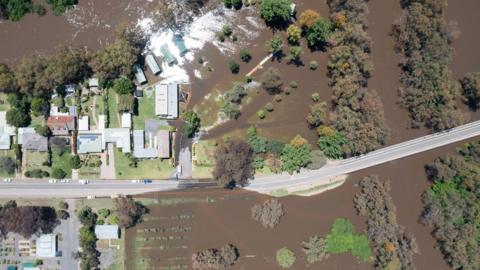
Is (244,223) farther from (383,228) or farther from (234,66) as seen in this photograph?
(234,66)

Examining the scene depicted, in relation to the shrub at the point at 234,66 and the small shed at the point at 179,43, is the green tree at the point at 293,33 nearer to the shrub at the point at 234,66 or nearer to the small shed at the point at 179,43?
the shrub at the point at 234,66

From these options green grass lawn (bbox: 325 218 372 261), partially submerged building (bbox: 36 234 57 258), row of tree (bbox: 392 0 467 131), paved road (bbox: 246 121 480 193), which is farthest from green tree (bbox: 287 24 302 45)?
partially submerged building (bbox: 36 234 57 258)

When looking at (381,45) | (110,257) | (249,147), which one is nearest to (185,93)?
(249,147)

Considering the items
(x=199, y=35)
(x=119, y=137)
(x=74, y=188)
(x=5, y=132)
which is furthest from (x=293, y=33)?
(x=5, y=132)

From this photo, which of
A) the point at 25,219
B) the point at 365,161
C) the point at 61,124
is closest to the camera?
the point at 25,219

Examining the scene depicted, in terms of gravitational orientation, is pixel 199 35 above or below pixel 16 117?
above
